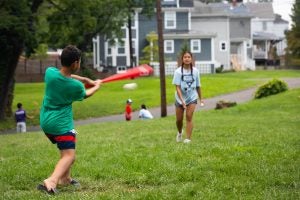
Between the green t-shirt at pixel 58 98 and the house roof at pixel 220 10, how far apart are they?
65779mm

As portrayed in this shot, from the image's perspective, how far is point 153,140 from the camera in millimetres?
13297

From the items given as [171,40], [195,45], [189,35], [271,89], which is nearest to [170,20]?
[171,40]

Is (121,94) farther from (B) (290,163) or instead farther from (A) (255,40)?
(A) (255,40)

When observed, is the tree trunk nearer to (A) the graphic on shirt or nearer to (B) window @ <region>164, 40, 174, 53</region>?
(A) the graphic on shirt

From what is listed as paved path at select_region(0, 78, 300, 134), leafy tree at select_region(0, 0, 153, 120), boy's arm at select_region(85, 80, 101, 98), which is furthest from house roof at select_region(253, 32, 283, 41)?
boy's arm at select_region(85, 80, 101, 98)

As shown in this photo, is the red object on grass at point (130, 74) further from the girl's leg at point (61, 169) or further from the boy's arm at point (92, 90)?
the girl's leg at point (61, 169)

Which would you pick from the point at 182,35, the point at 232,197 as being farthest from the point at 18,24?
the point at 182,35

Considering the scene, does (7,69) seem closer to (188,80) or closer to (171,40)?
(188,80)

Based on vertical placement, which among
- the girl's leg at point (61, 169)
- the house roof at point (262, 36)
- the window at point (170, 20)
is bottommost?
the girl's leg at point (61, 169)

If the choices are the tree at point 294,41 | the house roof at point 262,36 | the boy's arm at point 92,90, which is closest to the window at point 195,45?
the tree at point 294,41

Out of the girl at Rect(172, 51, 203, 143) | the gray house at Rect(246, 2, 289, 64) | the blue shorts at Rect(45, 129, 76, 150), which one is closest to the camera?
the blue shorts at Rect(45, 129, 76, 150)

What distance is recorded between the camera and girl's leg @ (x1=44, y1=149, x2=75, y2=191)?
709cm

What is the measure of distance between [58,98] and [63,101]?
0.07 meters

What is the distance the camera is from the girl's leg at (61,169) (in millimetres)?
7094
